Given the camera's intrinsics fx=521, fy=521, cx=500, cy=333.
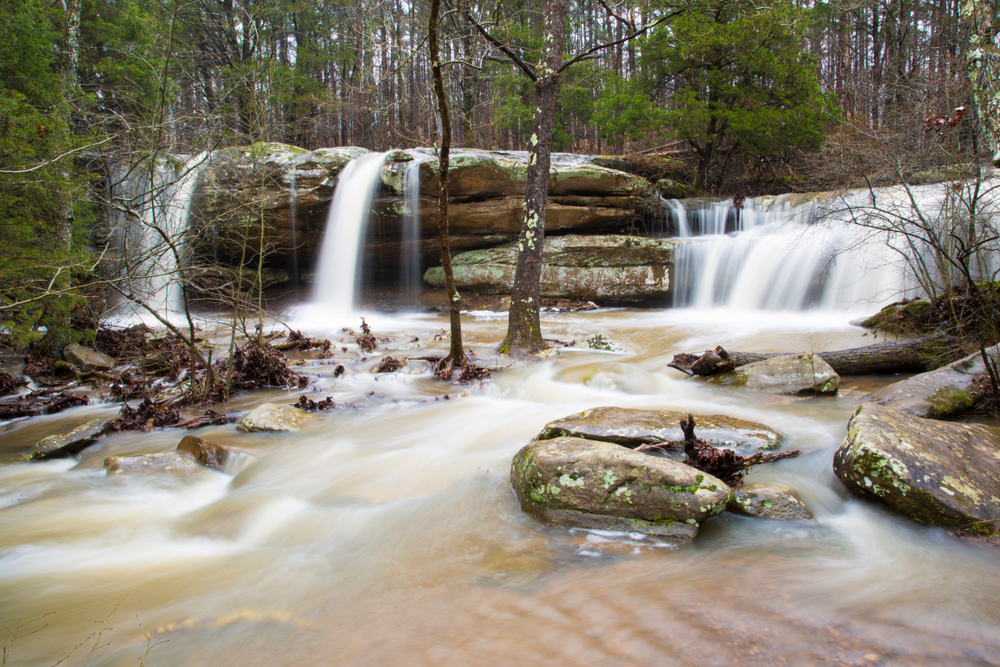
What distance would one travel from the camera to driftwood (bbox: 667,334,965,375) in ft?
18.9

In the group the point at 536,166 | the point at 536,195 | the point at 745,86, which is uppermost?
the point at 745,86

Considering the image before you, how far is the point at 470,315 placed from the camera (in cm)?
1294

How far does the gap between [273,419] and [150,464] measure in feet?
3.80

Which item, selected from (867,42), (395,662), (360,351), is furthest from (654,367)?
(867,42)

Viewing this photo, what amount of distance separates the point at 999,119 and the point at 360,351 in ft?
29.9

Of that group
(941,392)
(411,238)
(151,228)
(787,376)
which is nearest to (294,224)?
(411,238)

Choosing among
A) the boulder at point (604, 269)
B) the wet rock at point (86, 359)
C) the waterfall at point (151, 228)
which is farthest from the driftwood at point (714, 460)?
the boulder at point (604, 269)

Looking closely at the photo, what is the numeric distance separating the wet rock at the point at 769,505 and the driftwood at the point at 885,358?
3.09 metres

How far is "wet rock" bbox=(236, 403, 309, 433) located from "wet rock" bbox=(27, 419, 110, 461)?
127cm

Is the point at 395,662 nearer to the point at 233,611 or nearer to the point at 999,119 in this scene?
the point at 233,611

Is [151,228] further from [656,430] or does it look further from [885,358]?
[885,358]

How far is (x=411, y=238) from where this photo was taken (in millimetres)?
14188

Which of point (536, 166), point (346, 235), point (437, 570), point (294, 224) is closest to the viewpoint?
point (437, 570)

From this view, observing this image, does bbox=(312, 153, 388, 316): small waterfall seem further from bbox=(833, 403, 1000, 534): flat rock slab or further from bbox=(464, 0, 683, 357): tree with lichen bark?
bbox=(833, 403, 1000, 534): flat rock slab
